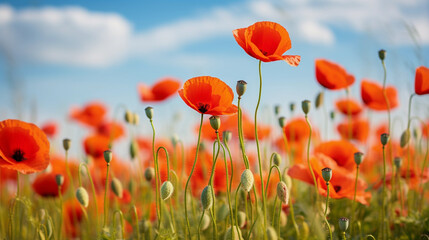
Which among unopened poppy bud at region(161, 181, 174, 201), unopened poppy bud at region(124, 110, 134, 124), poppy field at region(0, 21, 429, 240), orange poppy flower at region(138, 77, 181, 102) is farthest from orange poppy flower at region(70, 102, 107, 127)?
unopened poppy bud at region(161, 181, 174, 201)

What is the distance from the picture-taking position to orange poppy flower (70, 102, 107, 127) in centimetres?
391

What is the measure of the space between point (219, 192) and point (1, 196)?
2.05 m

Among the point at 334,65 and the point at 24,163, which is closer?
the point at 24,163

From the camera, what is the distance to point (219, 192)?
2473 mm

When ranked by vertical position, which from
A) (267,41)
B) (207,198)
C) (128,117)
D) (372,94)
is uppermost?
(267,41)

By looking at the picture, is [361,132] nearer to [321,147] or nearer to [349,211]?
[349,211]

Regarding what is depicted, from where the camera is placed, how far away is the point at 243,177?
4.24 feet

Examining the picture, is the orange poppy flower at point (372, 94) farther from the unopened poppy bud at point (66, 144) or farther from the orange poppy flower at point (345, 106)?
the unopened poppy bud at point (66, 144)

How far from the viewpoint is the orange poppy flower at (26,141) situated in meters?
1.50

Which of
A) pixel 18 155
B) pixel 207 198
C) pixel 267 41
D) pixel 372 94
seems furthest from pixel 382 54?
pixel 18 155

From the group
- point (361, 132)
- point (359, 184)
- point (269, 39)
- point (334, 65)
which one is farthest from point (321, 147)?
point (361, 132)

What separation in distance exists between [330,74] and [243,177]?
0.98 m

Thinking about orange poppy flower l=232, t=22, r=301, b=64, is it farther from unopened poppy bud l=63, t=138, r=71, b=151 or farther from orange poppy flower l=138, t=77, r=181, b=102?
orange poppy flower l=138, t=77, r=181, b=102

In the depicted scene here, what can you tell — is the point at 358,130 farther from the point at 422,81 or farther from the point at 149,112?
the point at 149,112
